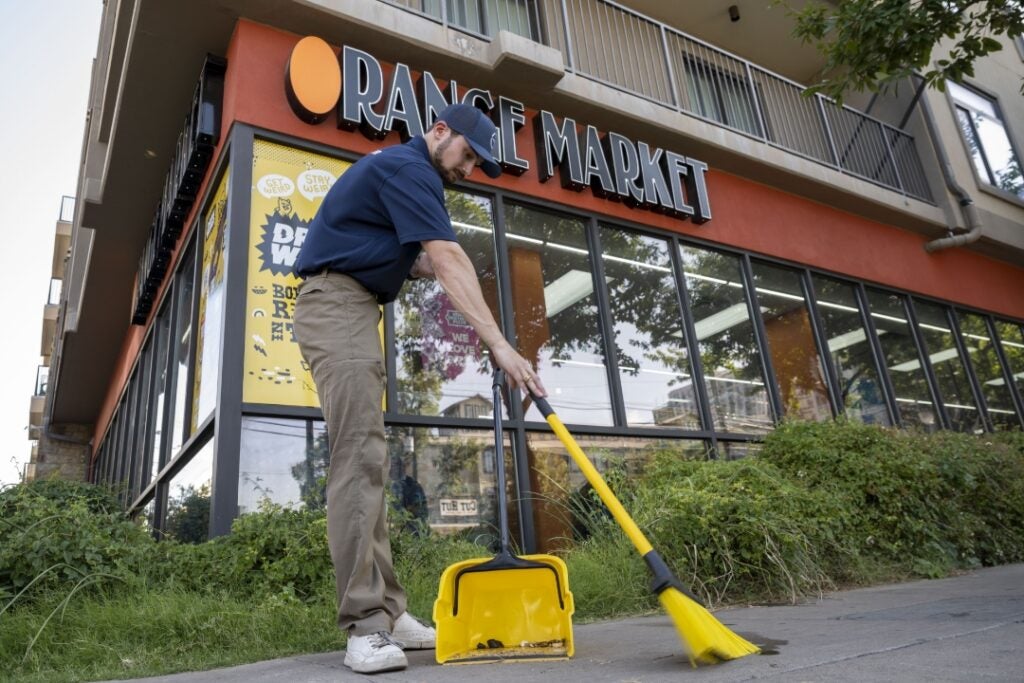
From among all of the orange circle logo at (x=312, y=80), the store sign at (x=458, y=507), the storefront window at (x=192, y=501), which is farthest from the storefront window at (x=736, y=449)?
the orange circle logo at (x=312, y=80)

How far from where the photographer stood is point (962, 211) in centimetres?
1064

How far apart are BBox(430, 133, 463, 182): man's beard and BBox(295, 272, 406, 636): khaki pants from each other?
552 millimetres

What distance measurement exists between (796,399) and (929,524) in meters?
3.33

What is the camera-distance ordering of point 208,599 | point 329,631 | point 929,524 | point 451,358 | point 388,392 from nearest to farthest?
point 329,631 < point 208,599 < point 929,524 < point 388,392 < point 451,358

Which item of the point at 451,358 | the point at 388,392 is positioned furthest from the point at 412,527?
the point at 451,358

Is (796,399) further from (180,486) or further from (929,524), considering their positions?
(180,486)

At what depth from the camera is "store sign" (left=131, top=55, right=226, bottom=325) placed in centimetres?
573

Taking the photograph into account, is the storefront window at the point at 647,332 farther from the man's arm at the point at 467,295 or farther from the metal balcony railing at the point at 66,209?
the metal balcony railing at the point at 66,209

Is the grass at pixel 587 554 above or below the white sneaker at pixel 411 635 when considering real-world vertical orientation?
above

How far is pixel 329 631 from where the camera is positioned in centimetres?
279

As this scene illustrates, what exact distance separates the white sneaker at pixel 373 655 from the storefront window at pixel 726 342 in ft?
18.6

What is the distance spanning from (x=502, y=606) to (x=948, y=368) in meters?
9.99

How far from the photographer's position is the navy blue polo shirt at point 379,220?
247cm

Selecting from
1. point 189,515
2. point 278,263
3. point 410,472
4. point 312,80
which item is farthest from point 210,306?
point 410,472
